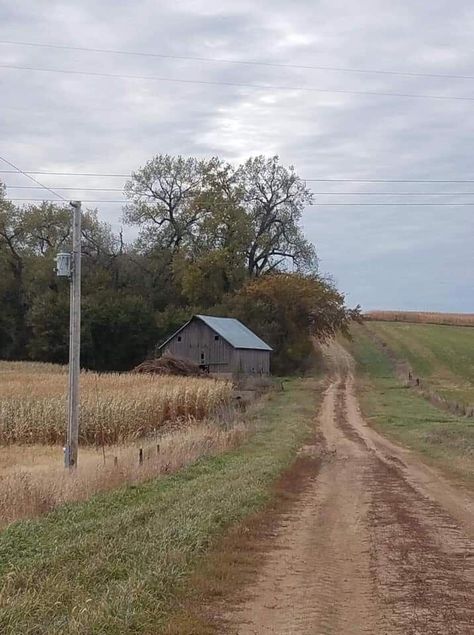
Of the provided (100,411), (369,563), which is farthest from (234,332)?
(369,563)

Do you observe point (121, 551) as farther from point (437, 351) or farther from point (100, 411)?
point (437, 351)

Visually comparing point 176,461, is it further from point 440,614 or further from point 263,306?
point 263,306

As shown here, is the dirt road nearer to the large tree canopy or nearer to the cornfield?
the cornfield

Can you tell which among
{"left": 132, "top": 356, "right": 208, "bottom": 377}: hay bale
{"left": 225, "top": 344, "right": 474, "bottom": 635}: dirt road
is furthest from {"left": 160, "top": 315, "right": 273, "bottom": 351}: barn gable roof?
{"left": 225, "top": 344, "right": 474, "bottom": 635}: dirt road

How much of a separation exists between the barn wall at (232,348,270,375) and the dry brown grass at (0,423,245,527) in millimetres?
32153

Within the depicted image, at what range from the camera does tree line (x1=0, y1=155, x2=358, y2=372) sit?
230 ft

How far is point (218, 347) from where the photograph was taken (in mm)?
61719

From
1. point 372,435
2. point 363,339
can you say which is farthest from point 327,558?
point 363,339

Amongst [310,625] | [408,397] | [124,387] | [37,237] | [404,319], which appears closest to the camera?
[310,625]

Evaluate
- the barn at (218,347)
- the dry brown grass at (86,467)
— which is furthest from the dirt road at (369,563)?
the barn at (218,347)

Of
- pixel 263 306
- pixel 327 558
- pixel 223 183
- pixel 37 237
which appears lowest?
pixel 327 558

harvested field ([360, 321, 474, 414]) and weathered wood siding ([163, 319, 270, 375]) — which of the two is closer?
harvested field ([360, 321, 474, 414])

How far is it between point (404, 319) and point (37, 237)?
155ft

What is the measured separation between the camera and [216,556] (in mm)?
9867
